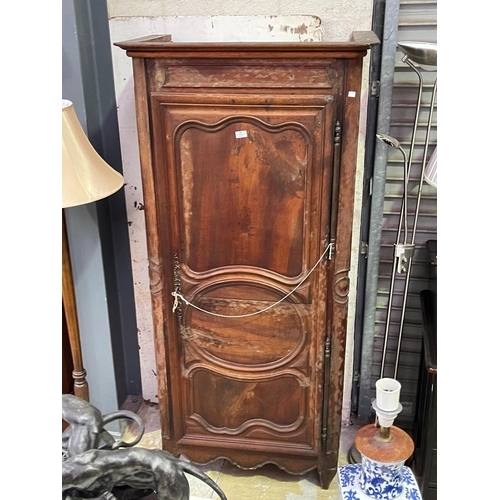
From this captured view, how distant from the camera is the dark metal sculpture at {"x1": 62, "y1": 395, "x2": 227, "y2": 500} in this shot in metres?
0.92

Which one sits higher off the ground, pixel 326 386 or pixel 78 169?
pixel 78 169

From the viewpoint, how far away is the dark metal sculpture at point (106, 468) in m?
0.92

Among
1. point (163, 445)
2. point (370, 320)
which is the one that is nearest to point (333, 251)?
point (370, 320)

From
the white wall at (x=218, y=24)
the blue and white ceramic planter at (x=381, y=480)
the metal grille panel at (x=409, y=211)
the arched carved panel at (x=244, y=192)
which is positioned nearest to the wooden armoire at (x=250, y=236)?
the arched carved panel at (x=244, y=192)

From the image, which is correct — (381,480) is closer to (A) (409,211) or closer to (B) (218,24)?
(A) (409,211)

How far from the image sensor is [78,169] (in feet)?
6.08

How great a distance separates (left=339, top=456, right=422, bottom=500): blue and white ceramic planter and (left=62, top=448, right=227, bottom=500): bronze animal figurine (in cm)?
89

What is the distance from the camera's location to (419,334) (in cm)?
239

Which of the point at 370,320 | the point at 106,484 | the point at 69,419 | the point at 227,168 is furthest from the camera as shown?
the point at 370,320

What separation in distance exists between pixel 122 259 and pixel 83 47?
35.2 inches

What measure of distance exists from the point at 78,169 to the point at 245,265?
2.11 ft

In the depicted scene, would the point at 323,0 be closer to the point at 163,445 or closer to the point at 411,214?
the point at 411,214

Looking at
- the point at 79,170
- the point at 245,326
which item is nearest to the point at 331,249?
the point at 245,326

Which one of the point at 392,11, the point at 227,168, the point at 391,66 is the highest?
the point at 392,11
